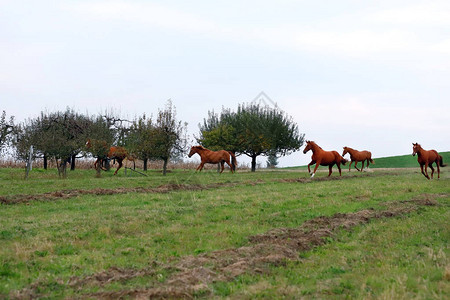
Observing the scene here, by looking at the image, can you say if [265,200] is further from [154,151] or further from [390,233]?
[154,151]

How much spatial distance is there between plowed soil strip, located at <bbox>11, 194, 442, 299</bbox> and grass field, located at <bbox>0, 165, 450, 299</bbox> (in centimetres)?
2

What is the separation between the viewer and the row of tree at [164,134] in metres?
37.8

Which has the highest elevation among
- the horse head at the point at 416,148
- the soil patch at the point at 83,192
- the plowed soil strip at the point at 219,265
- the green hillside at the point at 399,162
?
the horse head at the point at 416,148

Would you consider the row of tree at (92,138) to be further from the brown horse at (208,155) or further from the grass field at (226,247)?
the grass field at (226,247)

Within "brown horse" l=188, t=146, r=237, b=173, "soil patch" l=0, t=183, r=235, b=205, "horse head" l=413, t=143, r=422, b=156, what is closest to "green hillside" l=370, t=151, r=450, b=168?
"brown horse" l=188, t=146, r=237, b=173

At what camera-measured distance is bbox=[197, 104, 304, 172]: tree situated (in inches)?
1882

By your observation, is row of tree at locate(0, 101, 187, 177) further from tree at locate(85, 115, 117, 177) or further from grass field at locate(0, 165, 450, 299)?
grass field at locate(0, 165, 450, 299)

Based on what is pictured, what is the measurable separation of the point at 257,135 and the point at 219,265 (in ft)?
130

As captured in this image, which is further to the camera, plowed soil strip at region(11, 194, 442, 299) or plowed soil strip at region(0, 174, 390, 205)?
plowed soil strip at region(0, 174, 390, 205)

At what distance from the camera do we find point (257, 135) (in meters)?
47.7

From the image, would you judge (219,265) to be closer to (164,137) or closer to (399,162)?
(164,137)

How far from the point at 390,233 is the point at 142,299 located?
7.76m

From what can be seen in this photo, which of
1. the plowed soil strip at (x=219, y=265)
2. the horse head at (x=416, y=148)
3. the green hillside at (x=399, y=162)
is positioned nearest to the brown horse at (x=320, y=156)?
the horse head at (x=416, y=148)

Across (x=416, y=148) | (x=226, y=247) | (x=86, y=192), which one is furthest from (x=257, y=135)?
(x=226, y=247)
